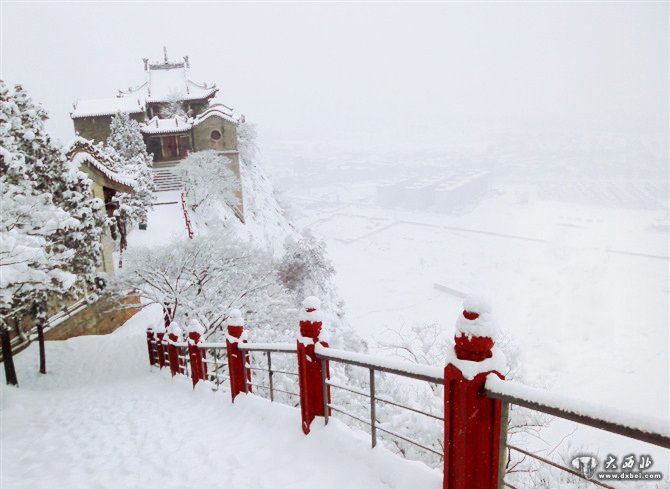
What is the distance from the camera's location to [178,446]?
558cm

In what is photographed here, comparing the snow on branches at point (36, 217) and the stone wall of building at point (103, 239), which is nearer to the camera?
the snow on branches at point (36, 217)

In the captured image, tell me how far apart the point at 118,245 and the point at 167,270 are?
9.43m

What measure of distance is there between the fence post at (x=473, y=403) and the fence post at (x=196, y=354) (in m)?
6.74

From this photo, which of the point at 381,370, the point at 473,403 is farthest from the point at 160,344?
the point at 473,403

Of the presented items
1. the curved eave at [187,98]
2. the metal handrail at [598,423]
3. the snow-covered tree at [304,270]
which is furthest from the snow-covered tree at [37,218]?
the curved eave at [187,98]

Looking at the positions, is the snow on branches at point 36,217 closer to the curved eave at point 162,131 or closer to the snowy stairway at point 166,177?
the snowy stairway at point 166,177

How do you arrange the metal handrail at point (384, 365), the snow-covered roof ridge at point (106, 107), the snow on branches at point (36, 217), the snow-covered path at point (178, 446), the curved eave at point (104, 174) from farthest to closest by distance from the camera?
the snow-covered roof ridge at point (106, 107)
the curved eave at point (104, 174)
the snow on branches at point (36, 217)
the snow-covered path at point (178, 446)
the metal handrail at point (384, 365)

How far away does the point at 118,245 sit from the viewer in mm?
22781

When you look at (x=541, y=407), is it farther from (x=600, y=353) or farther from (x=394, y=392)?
(x=600, y=353)

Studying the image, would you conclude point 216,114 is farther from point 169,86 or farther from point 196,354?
point 196,354

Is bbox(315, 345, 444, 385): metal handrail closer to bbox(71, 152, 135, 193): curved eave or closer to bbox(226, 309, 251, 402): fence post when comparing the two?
bbox(226, 309, 251, 402): fence post

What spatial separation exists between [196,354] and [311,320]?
4997mm

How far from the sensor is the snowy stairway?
34.2m

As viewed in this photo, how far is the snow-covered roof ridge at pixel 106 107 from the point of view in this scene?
37.6 metres
